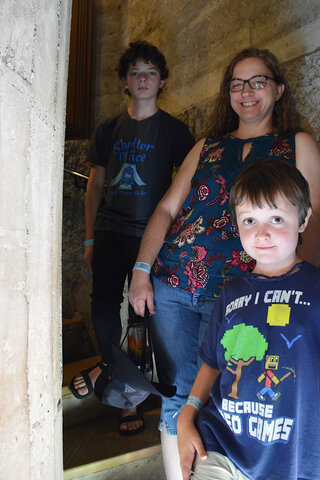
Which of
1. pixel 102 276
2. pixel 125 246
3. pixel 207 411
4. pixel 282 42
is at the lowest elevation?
pixel 207 411

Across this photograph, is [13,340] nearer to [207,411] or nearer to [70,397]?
[207,411]

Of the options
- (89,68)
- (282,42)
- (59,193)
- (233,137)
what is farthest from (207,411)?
(89,68)

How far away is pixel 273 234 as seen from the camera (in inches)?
39.9

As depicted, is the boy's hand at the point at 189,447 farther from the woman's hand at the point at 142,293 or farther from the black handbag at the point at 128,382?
the woman's hand at the point at 142,293

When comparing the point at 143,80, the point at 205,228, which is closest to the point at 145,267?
the point at 205,228

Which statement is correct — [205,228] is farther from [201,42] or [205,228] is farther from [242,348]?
[201,42]

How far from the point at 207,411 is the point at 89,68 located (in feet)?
9.98

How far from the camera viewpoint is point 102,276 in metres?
1.79

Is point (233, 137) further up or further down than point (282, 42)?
further down

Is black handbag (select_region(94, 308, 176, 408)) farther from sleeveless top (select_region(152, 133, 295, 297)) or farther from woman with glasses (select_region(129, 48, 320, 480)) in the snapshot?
sleeveless top (select_region(152, 133, 295, 297))

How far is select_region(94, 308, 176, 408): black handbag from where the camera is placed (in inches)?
53.1

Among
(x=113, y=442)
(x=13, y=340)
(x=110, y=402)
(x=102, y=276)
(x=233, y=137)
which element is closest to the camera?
(x=13, y=340)

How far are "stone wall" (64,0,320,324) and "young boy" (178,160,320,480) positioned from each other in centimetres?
75

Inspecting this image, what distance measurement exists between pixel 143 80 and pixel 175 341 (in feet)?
3.76
